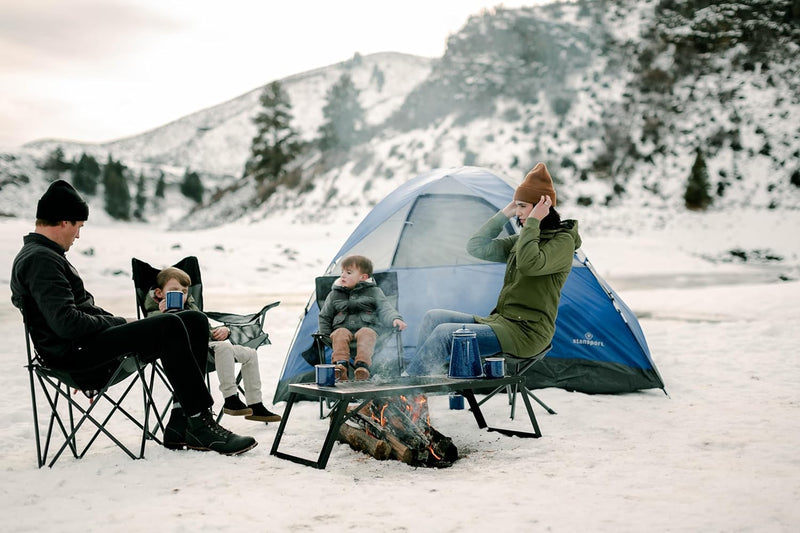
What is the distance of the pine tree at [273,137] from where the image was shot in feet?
110

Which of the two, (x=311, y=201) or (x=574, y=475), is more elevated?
(x=311, y=201)

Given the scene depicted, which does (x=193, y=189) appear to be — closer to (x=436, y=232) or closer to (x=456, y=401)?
(x=436, y=232)

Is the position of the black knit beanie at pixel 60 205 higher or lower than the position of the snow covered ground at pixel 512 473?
higher

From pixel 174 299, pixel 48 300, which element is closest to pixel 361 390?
pixel 174 299

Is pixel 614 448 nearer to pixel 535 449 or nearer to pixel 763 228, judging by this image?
pixel 535 449

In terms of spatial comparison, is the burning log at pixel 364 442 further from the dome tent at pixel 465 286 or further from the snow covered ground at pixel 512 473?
the dome tent at pixel 465 286

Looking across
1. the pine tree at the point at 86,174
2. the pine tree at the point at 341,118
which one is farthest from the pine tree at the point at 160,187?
the pine tree at the point at 341,118

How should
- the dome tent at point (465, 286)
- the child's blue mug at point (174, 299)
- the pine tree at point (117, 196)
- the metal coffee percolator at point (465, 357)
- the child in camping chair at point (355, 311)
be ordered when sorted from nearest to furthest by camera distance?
the metal coffee percolator at point (465, 357) < the child's blue mug at point (174, 299) < the child in camping chair at point (355, 311) < the dome tent at point (465, 286) < the pine tree at point (117, 196)

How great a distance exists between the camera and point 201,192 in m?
37.7

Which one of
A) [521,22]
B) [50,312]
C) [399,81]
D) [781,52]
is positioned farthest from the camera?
[399,81]

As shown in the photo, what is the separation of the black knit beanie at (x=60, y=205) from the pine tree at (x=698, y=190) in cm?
1944

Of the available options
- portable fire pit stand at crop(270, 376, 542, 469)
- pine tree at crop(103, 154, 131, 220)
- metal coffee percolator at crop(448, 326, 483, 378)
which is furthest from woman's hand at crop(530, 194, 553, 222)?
pine tree at crop(103, 154, 131, 220)

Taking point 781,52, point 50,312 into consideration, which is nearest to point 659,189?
point 781,52

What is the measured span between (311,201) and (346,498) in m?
24.1
